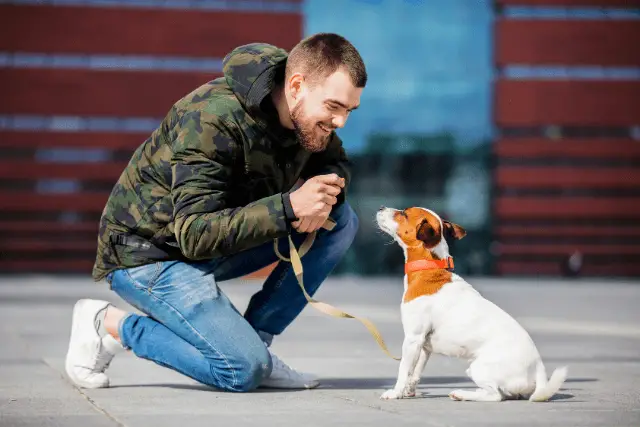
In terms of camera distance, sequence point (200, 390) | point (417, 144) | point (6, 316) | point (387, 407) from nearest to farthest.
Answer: point (387, 407)
point (200, 390)
point (6, 316)
point (417, 144)

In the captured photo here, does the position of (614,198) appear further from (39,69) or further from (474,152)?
(39,69)

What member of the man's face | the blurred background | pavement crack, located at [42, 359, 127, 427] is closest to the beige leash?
the man's face

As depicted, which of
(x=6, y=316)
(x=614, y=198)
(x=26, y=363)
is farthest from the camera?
(x=614, y=198)

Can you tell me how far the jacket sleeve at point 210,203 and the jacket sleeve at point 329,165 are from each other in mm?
722

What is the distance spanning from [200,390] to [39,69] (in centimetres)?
4104

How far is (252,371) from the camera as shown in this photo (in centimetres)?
505

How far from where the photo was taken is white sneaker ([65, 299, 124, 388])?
17.4ft

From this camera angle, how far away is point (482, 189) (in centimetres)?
4334

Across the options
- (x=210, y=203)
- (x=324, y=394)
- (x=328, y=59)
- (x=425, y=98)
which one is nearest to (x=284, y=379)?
(x=324, y=394)

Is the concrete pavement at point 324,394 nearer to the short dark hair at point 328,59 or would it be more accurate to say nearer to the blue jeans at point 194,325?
the blue jeans at point 194,325

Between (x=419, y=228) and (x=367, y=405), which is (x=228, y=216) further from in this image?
(x=367, y=405)

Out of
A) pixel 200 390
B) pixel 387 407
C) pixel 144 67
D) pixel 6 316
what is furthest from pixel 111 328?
pixel 144 67

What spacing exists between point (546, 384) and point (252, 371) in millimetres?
1325

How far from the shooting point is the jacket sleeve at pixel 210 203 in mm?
4656
